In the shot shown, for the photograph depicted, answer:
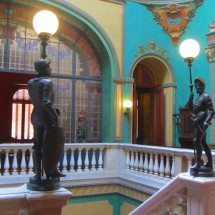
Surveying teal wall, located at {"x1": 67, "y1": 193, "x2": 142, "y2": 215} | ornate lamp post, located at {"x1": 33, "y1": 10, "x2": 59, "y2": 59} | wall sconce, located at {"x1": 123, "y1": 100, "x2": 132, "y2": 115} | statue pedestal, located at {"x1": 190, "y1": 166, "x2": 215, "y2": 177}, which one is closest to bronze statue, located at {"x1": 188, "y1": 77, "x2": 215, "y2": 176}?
statue pedestal, located at {"x1": 190, "y1": 166, "x2": 215, "y2": 177}

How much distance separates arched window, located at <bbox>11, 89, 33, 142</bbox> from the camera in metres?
10.8

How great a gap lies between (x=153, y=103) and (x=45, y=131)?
944 centimetres

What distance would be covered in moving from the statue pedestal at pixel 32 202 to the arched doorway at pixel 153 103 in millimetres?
8574

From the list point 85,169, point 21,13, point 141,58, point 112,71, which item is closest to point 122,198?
point 85,169

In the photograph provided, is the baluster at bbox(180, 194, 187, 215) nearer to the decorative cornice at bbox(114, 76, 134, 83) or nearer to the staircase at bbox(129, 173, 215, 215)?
the staircase at bbox(129, 173, 215, 215)

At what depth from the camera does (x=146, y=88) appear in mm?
12328

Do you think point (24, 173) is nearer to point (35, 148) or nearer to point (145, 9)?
point (35, 148)

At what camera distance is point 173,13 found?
36.7 feet

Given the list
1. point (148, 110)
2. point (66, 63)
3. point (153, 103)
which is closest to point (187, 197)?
point (66, 63)

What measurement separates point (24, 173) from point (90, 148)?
1922 millimetres

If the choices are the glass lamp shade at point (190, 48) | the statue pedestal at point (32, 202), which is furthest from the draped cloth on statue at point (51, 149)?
the glass lamp shade at point (190, 48)

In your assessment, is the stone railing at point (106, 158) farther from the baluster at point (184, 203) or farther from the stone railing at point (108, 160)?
the baluster at point (184, 203)

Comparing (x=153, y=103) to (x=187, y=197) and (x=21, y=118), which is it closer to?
(x=21, y=118)

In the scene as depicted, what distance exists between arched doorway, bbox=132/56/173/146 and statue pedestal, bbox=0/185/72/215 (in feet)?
28.1
